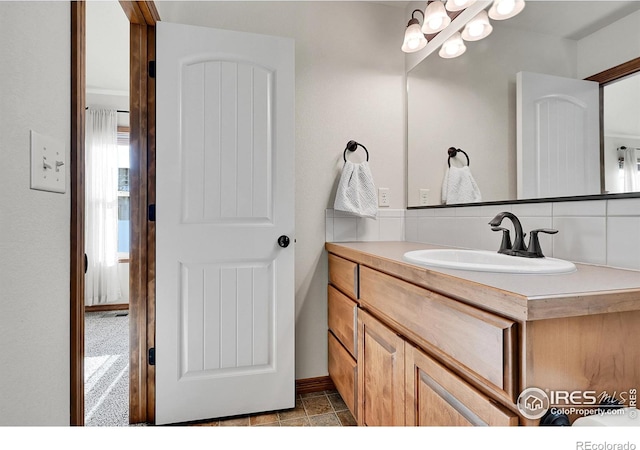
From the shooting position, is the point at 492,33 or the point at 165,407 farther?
the point at 165,407

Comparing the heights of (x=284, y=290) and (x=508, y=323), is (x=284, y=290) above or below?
below

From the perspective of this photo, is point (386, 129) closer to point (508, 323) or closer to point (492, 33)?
point (492, 33)

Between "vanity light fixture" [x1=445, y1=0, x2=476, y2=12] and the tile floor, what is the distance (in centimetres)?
204

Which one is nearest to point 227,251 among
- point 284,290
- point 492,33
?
point 284,290

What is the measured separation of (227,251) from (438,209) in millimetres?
1125

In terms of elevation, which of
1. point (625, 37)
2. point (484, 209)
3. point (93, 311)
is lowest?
point (93, 311)

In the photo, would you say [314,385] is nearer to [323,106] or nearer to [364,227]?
[364,227]

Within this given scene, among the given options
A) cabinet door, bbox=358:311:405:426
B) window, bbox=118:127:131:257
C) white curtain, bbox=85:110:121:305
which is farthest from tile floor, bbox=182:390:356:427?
window, bbox=118:127:131:257

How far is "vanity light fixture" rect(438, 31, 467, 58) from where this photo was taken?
1620 mm

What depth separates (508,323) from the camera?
630 mm

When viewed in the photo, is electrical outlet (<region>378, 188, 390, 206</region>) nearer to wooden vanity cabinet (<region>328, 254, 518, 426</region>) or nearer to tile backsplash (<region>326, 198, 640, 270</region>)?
tile backsplash (<region>326, 198, 640, 270</region>)

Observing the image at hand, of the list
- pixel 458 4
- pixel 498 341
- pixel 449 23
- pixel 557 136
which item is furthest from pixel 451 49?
pixel 498 341
